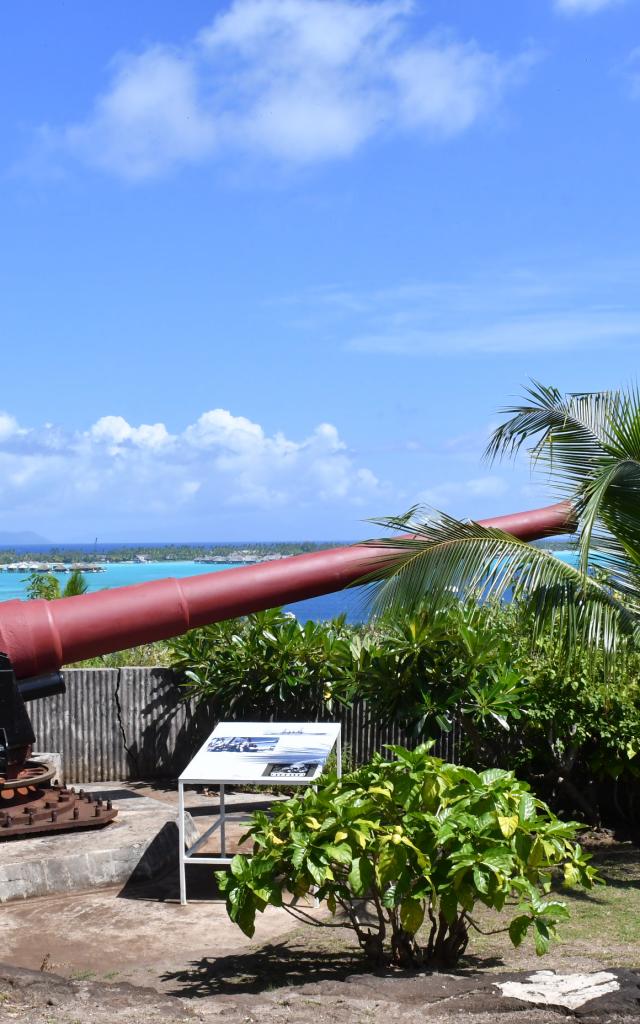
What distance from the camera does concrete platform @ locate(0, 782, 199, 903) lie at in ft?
25.5

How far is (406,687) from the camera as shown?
33.8 feet

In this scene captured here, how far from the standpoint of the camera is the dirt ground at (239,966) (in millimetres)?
4711

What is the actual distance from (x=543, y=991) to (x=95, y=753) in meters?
8.07

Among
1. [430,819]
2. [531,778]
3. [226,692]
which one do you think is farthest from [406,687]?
[430,819]

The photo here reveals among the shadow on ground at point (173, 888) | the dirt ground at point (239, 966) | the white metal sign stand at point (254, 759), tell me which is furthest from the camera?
the shadow on ground at point (173, 888)

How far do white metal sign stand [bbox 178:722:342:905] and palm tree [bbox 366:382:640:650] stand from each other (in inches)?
47.9

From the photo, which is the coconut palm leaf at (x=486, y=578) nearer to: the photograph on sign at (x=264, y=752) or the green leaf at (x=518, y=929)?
the photograph on sign at (x=264, y=752)

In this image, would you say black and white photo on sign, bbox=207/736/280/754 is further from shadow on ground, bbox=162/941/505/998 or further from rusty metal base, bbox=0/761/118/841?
shadow on ground, bbox=162/941/505/998

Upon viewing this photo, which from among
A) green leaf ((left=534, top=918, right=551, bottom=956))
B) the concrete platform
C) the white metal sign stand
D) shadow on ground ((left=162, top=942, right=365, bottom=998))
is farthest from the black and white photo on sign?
green leaf ((left=534, top=918, right=551, bottom=956))

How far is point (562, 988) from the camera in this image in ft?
15.5

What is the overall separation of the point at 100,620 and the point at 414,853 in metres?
4.26

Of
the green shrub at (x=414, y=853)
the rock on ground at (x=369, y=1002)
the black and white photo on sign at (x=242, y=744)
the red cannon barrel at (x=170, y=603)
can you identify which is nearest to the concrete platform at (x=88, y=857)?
the black and white photo on sign at (x=242, y=744)

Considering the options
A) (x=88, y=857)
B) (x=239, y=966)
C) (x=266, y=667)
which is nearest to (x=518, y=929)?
(x=239, y=966)

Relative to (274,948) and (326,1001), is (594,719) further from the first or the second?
(326,1001)
